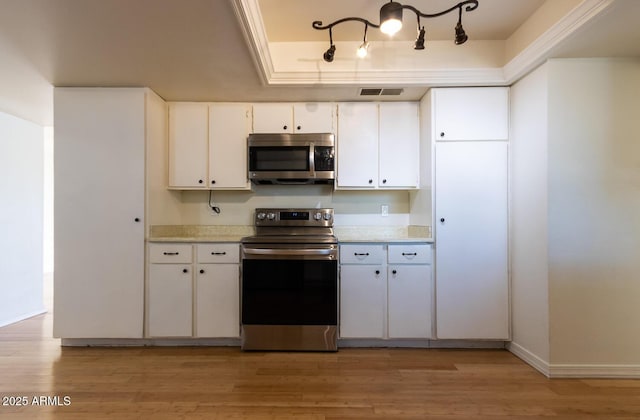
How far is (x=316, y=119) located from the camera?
111 inches

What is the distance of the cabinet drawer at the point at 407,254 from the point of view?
255 centimetres

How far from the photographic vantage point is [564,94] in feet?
6.88

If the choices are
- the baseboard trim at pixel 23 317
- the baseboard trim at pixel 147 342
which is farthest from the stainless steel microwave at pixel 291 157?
the baseboard trim at pixel 23 317

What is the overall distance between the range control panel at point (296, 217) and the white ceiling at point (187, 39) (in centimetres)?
101

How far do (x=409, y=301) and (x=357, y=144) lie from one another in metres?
1.40

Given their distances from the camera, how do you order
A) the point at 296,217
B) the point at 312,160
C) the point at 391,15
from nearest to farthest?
the point at 391,15
the point at 312,160
the point at 296,217

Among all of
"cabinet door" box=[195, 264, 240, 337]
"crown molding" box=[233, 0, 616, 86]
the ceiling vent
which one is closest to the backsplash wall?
"cabinet door" box=[195, 264, 240, 337]

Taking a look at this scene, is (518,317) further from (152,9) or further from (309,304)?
(152,9)

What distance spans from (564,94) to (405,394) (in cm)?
219

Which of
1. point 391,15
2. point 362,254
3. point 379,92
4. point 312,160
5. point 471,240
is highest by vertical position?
point 391,15

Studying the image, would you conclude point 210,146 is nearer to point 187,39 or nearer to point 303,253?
point 187,39

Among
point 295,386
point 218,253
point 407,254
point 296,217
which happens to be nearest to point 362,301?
point 407,254

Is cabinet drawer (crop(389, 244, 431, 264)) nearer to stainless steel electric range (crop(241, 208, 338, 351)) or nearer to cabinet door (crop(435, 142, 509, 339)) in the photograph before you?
cabinet door (crop(435, 142, 509, 339))

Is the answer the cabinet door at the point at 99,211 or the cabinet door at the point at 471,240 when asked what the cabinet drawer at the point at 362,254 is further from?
the cabinet door at the point at 99,211
